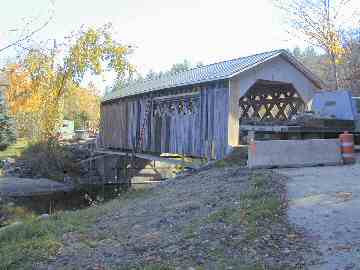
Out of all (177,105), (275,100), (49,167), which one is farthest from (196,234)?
(49,167)

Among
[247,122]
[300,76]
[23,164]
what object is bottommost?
[23,164]

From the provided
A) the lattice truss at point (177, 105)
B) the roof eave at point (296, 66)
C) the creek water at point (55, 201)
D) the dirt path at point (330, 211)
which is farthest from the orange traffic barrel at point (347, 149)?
the creek water at point (55, 201)

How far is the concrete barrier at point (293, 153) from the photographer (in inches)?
437

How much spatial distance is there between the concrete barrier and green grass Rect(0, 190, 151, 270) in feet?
12.4

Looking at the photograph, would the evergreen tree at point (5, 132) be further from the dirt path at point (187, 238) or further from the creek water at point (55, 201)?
the dirt path at point (187, 238)

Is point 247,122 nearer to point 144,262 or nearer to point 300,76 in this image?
point 300,76

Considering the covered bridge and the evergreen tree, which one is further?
the evergreen tree

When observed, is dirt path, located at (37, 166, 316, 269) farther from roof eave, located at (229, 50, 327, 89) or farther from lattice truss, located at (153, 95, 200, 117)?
lattice truss, located at (153, 95, 200, 117)

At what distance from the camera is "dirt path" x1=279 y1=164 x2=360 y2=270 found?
514cm

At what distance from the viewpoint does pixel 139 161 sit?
24797mm

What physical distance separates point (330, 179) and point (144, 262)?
5383mm

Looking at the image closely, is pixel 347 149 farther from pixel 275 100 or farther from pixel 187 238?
pixel 187 238

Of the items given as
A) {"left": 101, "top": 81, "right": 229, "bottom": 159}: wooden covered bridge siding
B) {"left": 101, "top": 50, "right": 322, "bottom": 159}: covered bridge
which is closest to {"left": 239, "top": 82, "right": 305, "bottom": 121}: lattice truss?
{"left": 101, "top": 50, "right": 322, "bottom": 159}: covered bridge

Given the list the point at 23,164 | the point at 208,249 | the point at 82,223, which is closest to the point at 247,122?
the point at 82,223
